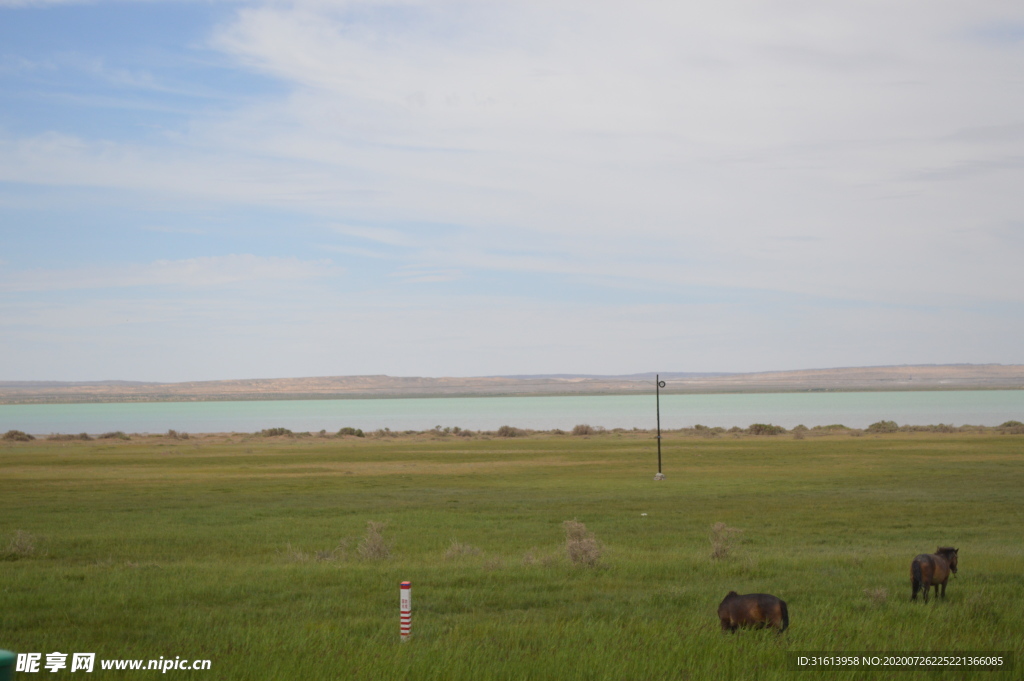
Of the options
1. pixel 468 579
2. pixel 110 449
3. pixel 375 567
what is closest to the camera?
pixel 468 579

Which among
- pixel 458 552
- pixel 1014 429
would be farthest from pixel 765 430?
pixel 458 552

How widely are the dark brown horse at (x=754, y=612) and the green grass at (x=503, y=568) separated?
0.63 feet

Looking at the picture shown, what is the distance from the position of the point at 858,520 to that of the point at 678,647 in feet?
58.7

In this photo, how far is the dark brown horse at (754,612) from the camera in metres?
8.49

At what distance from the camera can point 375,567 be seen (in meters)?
14.9

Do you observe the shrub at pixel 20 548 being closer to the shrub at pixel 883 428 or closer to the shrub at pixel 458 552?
the shrub at pixel 458 552

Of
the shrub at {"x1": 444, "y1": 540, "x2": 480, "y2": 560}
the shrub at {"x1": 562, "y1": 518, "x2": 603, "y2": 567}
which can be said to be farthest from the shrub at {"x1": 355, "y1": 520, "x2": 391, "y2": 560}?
the shrub at {"x1": 562, "y1": 518, "x2": 603, "y2": 567}

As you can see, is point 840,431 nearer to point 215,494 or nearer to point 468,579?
point 215,494

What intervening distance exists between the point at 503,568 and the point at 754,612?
6476 mm

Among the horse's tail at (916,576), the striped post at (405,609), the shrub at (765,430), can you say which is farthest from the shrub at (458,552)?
the shrub at (765,430)

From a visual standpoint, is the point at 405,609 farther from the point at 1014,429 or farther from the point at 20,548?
the point at 1014,429

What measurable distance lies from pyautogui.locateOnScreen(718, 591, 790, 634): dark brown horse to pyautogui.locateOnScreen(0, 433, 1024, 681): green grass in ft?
0.63

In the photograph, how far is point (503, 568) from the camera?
14344 millimetres

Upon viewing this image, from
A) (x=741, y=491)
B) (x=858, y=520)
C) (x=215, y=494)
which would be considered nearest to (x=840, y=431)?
(x=741, y=491)
